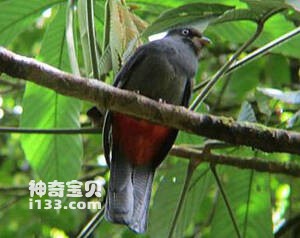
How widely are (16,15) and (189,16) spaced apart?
2.69 ft

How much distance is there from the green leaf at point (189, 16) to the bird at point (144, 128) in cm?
57

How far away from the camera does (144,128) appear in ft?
10.1

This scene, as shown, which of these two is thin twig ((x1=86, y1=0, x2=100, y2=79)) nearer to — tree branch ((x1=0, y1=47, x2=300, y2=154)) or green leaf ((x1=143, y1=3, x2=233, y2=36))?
green leaf ((x1=143, y1=3, x2=233, y2=36))

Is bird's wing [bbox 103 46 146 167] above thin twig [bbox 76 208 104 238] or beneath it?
above

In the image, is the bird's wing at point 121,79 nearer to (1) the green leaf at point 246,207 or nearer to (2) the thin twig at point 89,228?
(2) the thin twig at point 89,228

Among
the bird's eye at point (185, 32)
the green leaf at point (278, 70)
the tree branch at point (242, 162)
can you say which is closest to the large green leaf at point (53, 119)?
the tree branch at point (242, 162)

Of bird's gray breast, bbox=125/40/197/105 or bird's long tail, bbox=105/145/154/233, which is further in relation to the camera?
bird's gray breast, bbox=125/40/197/105

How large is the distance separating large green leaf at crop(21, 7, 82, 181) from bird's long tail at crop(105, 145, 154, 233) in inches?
6.9

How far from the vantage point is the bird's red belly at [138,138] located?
9.92 ft

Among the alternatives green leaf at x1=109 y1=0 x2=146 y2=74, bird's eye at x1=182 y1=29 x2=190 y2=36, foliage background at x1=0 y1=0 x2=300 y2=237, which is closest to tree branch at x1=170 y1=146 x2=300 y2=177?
foliage background at x1=0 y1=0 x2=300 y2=237

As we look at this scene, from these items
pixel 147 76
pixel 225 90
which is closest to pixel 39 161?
pixel 147 76

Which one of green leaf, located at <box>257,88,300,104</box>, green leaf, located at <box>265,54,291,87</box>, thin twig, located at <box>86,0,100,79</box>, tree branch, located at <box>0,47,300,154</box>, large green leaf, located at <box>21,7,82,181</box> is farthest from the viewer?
green leaf, located at <box>265,54,291,87</box>

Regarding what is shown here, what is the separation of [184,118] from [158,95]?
42.8 inches

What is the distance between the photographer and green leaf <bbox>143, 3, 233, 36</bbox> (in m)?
2.24
